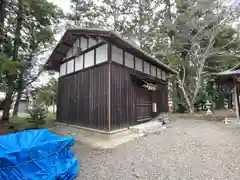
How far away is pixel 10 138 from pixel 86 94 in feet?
13.2

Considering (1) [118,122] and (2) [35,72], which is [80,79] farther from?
(2) [35,72]

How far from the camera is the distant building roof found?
5757mm

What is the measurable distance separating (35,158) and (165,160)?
3.05m

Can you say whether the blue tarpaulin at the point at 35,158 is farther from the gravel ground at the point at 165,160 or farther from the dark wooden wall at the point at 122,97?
the dark wooden wall at the point at 122,97

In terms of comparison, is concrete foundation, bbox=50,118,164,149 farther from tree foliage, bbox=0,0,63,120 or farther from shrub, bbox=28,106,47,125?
tree foliage, bbox=0,0,63,120

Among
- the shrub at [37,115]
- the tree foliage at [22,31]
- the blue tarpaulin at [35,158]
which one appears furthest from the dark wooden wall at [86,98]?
the blue tarpaulin at [35,158]

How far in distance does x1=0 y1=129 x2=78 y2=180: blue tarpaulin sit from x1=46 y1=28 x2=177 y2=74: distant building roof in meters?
4.18

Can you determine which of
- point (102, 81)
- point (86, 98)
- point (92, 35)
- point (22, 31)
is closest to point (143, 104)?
point (102, 81)

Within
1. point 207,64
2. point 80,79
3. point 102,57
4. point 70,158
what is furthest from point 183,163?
point 207,64

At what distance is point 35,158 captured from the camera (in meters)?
2.59

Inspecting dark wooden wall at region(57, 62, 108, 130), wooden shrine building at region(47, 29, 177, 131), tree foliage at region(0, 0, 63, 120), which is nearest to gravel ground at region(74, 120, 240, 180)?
dark wooden wall at region(57, 62, 108, 130)

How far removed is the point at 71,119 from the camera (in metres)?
7.88

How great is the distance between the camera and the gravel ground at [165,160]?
3.10 metres

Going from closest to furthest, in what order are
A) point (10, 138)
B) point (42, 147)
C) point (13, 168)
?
point (13, 168) < point (42, 147) < point (10, 138)
